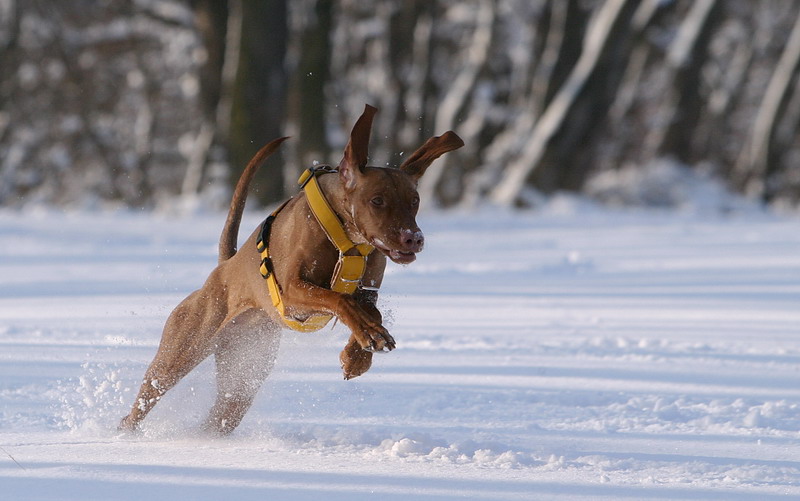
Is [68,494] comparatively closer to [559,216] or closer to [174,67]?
[559,216]

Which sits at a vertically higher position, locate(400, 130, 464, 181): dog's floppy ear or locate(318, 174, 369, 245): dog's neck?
locate(400, 130, 464, 181): dog's floppy ear

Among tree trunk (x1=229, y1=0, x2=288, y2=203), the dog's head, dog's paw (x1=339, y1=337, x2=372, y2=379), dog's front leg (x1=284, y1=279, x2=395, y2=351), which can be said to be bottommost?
dog's paw (x1=339, y1=337, x2=372, y2=379)

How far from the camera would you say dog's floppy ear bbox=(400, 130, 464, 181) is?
13.6 feet

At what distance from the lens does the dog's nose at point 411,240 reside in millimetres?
3760

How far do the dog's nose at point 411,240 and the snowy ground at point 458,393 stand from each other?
0.72m

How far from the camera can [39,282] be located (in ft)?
28.3

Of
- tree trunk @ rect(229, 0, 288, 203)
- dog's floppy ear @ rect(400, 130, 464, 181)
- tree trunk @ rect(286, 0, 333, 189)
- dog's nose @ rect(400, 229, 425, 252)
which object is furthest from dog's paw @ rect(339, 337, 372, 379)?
tree trunk @ rect(286, 0, 333, 189)

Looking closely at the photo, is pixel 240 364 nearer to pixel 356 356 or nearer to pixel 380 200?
pixel 356 356

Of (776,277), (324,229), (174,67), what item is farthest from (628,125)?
(324,229)

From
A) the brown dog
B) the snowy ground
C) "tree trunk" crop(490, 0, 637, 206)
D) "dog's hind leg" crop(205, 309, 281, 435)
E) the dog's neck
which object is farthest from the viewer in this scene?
"tree trunk" crop(490, 0, 637, 206)

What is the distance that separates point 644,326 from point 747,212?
38.7ft

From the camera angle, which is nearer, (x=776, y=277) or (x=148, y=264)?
(x=776, y=277)

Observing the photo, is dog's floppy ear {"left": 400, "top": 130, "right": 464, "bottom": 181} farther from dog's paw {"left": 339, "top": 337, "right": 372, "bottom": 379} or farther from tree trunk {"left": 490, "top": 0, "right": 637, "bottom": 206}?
tree trunk {"left": 490, "top": 0, "right": 637, "bottom": 206}

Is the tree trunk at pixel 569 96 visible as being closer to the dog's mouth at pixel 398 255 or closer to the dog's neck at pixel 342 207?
the dog's neck at pixel 342 207
